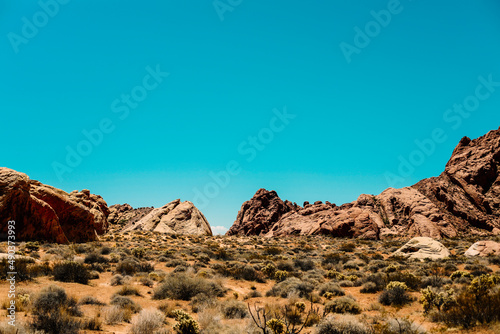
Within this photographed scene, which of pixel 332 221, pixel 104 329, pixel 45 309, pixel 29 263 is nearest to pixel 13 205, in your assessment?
pixel 29 263

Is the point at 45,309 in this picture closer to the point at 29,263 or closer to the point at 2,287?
the point at 2,287

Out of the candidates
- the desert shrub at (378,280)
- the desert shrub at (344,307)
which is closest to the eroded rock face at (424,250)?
the desert shrub at (378,280)

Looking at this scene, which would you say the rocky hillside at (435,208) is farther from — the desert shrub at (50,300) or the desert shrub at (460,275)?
the desert shrub at (50,300)

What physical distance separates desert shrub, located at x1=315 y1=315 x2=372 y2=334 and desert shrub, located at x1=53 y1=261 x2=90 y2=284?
439 inches

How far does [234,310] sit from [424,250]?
21.2 metres

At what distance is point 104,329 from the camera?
26.0 feet

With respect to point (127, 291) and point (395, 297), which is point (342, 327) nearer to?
point (395, 297)

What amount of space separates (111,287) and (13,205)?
12.3 m

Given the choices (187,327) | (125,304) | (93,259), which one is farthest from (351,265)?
(93,259)

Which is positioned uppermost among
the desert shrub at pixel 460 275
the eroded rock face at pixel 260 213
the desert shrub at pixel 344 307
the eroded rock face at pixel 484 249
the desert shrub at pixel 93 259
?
the eroded rock face at pixel 260 213

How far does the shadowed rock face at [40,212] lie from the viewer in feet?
63.6

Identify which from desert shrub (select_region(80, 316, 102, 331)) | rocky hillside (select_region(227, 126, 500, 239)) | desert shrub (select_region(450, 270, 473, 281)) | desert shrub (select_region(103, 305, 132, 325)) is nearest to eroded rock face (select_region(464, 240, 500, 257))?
desert shrub (select_region(450, 270, 473, 281))

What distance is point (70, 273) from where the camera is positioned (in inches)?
510

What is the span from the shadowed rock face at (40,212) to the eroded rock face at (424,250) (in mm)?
29074
